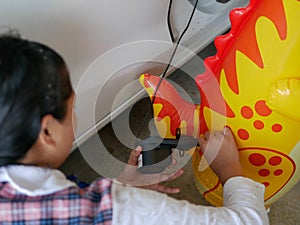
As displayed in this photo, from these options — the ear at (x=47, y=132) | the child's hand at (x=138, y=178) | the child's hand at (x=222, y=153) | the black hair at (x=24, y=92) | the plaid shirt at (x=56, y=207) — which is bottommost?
the child's hand at (x=138, y=178)

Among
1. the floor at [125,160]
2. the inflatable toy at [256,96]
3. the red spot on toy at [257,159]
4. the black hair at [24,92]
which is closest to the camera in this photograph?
the black hair at [24,92]

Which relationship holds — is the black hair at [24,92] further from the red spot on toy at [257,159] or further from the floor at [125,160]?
the floor at [125,160]

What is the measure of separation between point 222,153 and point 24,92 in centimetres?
40

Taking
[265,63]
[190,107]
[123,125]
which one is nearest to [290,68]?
[265,63]

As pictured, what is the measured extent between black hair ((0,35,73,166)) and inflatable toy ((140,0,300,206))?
32 centimetres

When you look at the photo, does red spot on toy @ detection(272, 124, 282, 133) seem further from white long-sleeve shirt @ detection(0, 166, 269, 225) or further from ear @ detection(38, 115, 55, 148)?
ear @ detection(38, 115, 55, 148)

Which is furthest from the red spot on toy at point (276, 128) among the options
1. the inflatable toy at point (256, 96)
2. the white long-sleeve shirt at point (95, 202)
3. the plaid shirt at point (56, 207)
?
the plaid shirt at point (56, 207)

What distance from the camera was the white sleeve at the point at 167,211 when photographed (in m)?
0.55

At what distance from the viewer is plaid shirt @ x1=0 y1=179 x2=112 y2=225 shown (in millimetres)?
516

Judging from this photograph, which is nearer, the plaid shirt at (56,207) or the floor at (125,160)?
the plaid shirt at (56,207)

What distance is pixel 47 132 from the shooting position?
1.78 feet

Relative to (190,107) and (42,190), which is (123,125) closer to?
(190,107)

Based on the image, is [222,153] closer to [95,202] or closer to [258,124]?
[258,124]

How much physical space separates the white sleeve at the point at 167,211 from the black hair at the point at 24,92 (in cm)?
13
